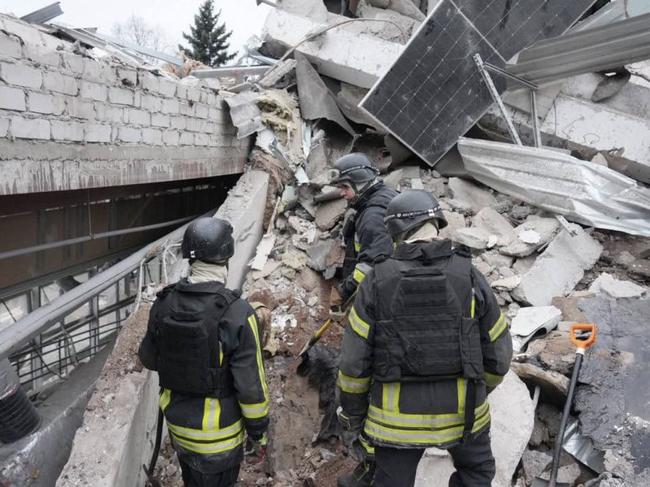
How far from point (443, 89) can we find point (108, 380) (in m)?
4.24

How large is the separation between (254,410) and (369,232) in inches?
52.9

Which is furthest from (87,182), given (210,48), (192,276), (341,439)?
(210,48)

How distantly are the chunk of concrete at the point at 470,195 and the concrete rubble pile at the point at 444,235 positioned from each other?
0.02 m

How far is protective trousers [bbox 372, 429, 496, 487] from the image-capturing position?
2.07 meters

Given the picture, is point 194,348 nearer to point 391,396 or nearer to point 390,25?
point 391,396

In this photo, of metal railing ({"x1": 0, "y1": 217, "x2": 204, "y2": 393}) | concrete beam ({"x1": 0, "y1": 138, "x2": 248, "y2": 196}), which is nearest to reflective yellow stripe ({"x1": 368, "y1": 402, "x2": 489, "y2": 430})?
metal railing ({"x1": 0, "y1": 217, "x2": 204, "y2": 393})

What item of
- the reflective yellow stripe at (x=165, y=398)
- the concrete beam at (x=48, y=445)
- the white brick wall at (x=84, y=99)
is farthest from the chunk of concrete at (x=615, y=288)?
the concrete beam at (x=48, y=445)

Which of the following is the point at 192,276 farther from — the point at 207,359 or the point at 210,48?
the point at 210,48

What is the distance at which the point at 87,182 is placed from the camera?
279 cm

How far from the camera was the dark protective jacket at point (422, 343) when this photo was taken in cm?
192

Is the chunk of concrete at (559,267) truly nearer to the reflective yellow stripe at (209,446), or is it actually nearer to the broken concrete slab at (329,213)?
the broken concrete slab at (329,213)

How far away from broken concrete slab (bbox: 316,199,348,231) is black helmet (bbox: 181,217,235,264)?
2.83 meters

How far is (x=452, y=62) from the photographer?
4824mm

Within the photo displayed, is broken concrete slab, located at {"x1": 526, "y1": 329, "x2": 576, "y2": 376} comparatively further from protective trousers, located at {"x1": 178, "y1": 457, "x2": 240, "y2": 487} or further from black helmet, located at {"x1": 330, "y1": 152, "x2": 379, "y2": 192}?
protective trousers, located at {"x1": 178, "y1": 457, "x2": 240, "y2": 487}
